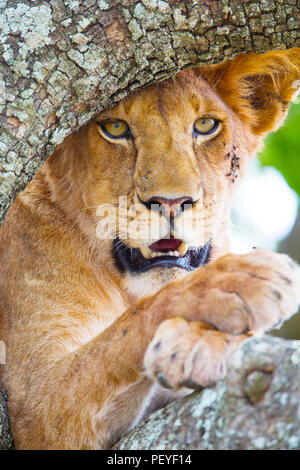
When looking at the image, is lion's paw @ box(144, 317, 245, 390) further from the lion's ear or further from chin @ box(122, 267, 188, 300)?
the lion's ear

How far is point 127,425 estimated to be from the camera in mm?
3164

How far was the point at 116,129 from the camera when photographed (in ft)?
A: 12.3

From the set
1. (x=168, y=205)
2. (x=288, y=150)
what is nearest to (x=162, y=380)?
(x=168, y=205)

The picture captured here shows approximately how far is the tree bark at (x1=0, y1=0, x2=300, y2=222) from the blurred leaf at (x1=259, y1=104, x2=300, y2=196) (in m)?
3.83

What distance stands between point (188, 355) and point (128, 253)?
4.54ft

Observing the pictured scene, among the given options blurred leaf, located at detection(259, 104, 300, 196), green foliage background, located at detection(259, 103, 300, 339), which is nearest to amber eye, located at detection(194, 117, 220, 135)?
green foliage background, located at detection(259, 103, 300, 339)

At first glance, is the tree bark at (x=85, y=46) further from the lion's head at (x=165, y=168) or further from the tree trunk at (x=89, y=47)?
the lion's head at (x=165, y=168)

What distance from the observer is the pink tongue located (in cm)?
349

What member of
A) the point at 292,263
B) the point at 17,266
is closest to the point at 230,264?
the point at 292,263

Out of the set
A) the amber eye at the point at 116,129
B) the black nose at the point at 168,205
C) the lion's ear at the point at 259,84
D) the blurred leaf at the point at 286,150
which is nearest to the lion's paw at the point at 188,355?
the black nose at the point at 168,205

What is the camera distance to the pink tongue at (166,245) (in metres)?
3.49

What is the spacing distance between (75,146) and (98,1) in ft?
3.84

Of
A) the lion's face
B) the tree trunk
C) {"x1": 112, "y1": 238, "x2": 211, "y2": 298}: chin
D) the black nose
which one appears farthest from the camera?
{"x1": 112, "y1": 238, "x2": 211, "y2": 298}: chin
